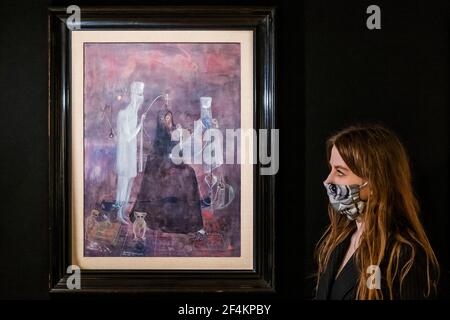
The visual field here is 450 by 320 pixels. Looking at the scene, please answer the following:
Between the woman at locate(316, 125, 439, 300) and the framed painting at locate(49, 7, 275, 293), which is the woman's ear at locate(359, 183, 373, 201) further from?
the framed painting at locate(49, 7, 275, 293)

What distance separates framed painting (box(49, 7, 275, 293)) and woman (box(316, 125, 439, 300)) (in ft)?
0.60

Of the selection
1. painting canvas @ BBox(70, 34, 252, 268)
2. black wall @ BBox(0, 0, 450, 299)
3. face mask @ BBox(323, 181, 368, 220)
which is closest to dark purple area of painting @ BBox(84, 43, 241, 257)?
painting canvas @ BBox(70, 34, 252, 268)

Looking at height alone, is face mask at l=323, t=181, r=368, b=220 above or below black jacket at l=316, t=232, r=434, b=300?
above

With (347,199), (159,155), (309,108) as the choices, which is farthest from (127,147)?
(347,199)

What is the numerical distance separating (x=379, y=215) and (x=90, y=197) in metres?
0.82

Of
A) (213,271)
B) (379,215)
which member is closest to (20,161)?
(213,271)

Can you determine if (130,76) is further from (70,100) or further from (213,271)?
(213,271)

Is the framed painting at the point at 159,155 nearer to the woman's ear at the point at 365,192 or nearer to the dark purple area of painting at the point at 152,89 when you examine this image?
the dark purple area of painting at the point at 152,89

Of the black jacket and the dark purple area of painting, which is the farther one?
the dark purple area of painting

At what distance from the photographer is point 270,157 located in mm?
1408

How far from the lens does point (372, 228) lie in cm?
134

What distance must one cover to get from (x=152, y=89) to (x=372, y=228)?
734 mm

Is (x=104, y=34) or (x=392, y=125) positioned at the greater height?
(x=104, y=34)

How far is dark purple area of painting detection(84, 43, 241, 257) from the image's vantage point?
1404mm
